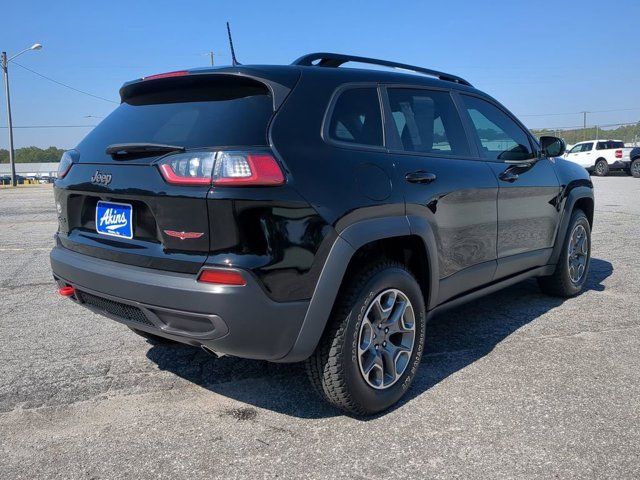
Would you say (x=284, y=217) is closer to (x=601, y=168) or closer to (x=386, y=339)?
(x=386, y=339)

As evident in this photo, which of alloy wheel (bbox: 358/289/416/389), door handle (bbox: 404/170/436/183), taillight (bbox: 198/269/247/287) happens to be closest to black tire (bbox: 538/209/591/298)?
door handle (bbox: 404/170/436/183)

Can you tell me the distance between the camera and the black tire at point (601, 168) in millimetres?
26545

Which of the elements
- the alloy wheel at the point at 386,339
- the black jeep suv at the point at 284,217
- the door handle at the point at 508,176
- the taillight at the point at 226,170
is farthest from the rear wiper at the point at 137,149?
the door handle at the point at 508,176

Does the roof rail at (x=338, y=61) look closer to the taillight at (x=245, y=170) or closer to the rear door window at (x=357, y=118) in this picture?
the rear door window at (x=357, y=118)

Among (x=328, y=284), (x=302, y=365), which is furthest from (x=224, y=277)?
(x=302, y=365)

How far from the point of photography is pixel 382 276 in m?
2.76

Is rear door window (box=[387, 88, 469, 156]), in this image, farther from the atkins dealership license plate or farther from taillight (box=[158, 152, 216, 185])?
the atkins dealership license plate

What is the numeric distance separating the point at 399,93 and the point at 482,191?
873mm

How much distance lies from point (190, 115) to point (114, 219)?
0.62m

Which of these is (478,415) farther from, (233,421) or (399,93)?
(399,93)

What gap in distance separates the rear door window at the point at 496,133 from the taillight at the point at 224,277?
2.19 m

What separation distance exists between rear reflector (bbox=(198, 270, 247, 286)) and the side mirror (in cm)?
326

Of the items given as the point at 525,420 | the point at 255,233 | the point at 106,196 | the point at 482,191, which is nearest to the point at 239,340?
→ the point at 255,233

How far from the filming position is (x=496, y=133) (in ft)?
13.2
